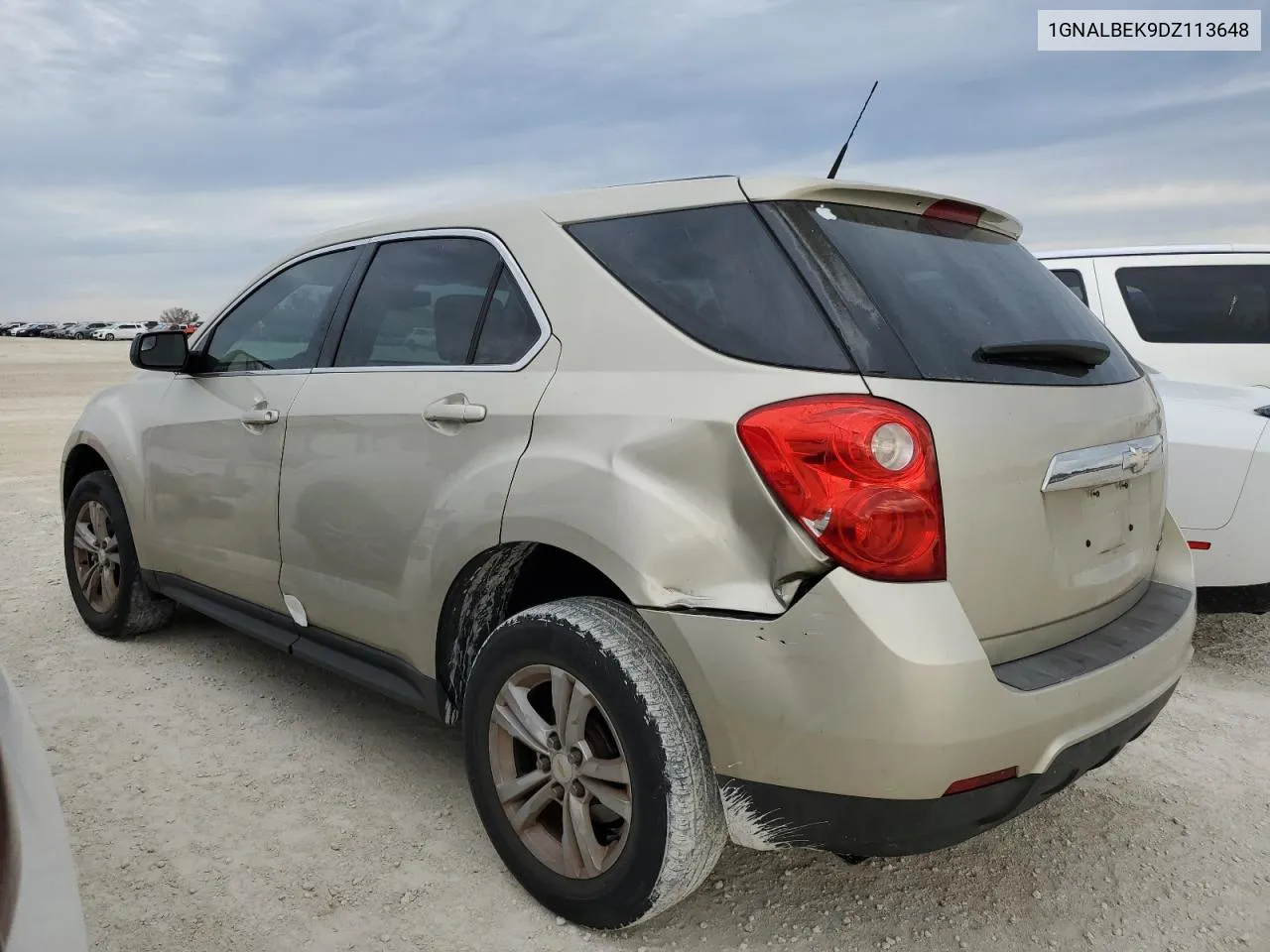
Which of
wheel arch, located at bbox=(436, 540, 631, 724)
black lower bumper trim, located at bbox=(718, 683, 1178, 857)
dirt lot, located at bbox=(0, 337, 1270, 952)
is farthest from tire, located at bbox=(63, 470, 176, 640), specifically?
black lower bumper trim, located at bbox=(718, 683, 1178, 857)

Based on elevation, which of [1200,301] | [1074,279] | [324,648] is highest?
[1074,279]

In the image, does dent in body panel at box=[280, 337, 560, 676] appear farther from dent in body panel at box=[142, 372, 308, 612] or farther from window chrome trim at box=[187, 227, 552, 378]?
dent in body panel at box=[142, 372, 308, 612]

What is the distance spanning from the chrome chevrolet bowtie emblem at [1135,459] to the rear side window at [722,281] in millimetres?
811

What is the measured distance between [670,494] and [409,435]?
93cm

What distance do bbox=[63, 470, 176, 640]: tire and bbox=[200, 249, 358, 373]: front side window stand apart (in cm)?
92

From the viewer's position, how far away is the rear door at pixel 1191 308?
4.95m

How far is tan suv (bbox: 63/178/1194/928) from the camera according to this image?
1.91 metres

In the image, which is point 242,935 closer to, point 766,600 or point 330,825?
point 330,825

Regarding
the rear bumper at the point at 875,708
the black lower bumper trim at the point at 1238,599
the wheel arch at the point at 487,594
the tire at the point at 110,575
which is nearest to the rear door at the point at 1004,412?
the rear bumper at the point at 875,708

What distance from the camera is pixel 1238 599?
4016 millimetres

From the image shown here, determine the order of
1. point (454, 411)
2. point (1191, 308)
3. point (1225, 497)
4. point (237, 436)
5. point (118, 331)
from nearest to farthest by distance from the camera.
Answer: point (454, 411)
point (237, 436)
point (1225, 497)
point (1191, 308)
point (118, 331)

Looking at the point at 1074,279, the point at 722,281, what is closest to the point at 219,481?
the point at 722,281

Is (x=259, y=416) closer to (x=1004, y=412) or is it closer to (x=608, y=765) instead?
(x=608, y=765)

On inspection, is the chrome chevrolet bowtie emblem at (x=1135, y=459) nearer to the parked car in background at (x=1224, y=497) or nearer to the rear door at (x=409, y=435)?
the rear door at (x=409, y=435)
